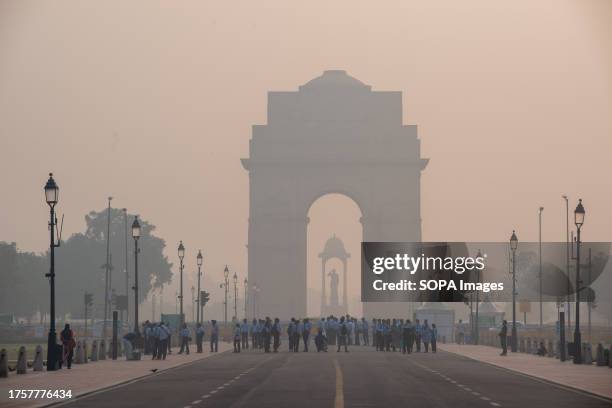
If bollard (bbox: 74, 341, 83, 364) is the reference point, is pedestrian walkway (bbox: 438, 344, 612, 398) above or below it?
below

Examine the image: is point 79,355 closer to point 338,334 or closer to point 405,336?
point 338,334

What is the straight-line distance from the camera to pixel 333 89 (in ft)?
472

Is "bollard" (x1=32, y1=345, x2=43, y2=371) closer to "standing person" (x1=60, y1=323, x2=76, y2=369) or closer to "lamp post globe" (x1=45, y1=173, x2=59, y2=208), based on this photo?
"standing person" (x1=60, y1=323, x2=76, y2=369)

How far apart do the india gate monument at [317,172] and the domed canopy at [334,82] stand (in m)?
0.76

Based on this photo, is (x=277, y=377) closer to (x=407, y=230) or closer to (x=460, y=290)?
(x=460, y=290)

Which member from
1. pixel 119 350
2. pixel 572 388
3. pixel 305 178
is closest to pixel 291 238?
pixel 305 178

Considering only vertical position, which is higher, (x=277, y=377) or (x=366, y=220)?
(x=366, y=220)

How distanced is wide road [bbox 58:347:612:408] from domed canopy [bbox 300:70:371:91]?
90.0 m

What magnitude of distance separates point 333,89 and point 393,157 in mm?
8798

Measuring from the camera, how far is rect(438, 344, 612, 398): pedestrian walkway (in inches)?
1534

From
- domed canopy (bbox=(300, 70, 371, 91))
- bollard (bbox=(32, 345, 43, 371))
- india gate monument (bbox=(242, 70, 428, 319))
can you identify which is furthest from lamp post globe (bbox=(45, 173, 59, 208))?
domed canopy (bbox=(300, 70, 371, 91))

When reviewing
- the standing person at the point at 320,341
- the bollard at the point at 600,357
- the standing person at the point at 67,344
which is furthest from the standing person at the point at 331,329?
the standing person at the point at 67,344

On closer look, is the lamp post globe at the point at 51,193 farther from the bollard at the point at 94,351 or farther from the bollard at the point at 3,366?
the bollard at the point at 94,351

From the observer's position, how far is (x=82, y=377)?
42344 millimetres
